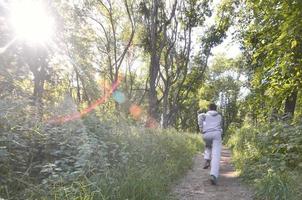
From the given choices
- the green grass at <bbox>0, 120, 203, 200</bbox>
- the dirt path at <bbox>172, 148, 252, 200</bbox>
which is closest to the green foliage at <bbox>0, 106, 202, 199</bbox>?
the green grass at <bbox>0, 120, 203, 200</bbox>

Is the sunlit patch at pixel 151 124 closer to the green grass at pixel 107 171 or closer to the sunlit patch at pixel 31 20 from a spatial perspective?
the green grass at pixel 107 171

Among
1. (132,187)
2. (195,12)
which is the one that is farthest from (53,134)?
(195,12)

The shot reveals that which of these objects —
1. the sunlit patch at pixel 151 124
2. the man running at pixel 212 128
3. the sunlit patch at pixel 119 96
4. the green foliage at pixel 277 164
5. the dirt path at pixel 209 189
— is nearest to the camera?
the green foliage at pixel 277 164

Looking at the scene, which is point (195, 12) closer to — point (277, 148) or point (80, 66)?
point (80, 66)

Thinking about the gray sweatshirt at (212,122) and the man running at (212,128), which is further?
the gray sweatshirt at (212,122)

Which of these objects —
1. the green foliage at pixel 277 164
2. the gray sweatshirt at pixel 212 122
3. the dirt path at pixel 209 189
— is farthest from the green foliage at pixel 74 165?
the green foliage at pixel 277 164

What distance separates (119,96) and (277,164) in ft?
85.2

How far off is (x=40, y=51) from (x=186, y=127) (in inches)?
1654

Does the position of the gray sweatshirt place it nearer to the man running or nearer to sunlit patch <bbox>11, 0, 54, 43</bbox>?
the man running

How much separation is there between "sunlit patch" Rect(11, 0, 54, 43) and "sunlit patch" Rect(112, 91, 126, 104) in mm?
12964

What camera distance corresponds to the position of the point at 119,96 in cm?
3294

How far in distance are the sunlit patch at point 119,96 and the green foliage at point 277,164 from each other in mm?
21554

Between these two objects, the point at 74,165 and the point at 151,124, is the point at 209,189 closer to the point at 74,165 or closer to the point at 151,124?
the point at 74,165

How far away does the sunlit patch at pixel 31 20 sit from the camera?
11938 millimetres
